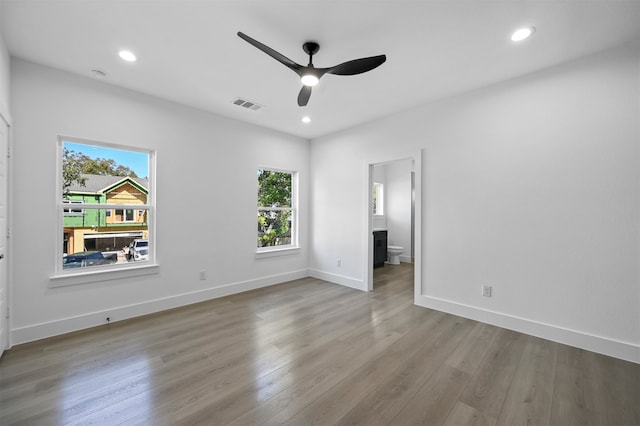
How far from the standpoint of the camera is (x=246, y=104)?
363 cm

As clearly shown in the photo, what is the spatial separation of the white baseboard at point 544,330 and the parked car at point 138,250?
3.70m

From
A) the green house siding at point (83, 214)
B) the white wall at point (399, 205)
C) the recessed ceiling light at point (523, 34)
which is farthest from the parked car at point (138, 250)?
the white wall at point (399, 205)

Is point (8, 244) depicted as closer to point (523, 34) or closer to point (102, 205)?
point (102, 205)

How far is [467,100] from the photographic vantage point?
10.7 ft

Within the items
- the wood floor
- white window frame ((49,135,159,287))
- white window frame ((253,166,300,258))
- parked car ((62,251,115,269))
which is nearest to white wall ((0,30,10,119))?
white window frame ((49,135,159,287))

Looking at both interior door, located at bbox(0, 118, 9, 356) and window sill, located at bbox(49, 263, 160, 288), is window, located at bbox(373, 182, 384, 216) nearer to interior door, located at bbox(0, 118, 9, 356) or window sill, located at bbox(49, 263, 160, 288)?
window sill, located at bbox(49, 263, 160, 288)

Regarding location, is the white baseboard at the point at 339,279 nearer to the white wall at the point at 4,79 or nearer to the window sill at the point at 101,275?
the window sill at the point at 101,275

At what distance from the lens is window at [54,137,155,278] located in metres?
2.91

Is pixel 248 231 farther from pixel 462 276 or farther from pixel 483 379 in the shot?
pixel 483 379

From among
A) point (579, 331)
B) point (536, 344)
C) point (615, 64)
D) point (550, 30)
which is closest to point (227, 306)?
point (536, 344)

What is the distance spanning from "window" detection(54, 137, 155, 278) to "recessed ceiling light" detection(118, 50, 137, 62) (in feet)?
3.55

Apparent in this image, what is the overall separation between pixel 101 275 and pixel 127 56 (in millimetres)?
2324

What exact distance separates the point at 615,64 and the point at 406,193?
4.52 m

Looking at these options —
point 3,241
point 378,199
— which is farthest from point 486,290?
point 3,241
